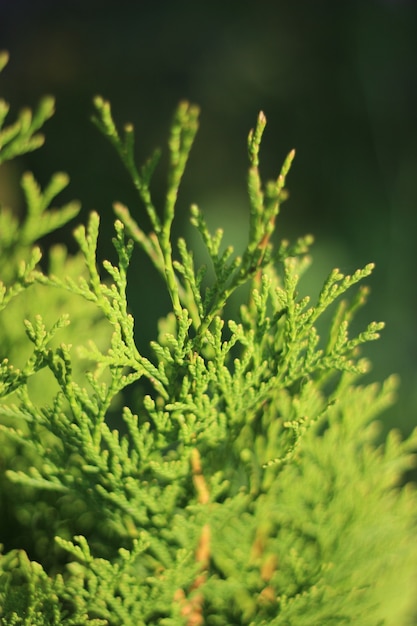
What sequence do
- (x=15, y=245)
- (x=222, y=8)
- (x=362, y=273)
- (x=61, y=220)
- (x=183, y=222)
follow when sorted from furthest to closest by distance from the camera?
(x=222, y=8)
(x=183, y=222)
(x=15, y=245)
(x=61, y=220)
(x=362, y=273)

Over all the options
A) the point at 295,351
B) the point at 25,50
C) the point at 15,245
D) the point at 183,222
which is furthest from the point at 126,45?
the point at 295,351

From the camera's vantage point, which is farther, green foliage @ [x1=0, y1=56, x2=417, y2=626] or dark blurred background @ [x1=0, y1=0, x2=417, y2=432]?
dark blurred background @ [x1=0, y1=0, x2=417, y2=432]

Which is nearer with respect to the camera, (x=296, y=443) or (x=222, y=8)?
(x=296, y=443)

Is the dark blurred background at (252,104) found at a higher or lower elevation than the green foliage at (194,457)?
higher

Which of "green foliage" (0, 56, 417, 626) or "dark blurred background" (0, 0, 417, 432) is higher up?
"dark blurred background" (0, 0, 417, 432)

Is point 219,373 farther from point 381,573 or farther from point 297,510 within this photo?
point 381,573
